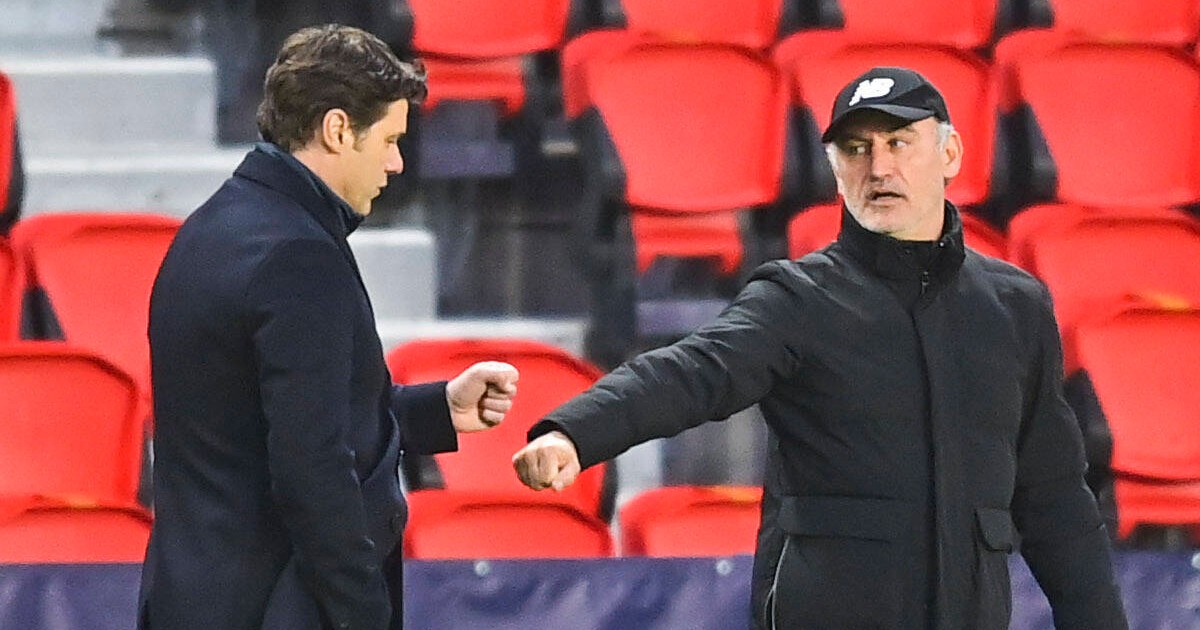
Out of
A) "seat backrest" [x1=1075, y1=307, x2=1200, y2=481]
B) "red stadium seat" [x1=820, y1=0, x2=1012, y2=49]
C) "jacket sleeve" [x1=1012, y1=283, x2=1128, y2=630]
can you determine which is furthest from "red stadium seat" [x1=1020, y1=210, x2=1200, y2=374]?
"jacket sleeve" [x1=1012, y1=283, x2=1128, y2=630]

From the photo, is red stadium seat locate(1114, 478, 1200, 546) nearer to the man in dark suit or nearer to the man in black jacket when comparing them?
the man in black jacket

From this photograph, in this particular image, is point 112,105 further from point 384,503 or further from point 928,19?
point 384,503

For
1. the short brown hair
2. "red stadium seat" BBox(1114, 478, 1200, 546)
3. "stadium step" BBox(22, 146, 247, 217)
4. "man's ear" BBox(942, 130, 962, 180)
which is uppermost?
the short brown hair

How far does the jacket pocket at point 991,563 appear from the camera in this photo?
2350mm

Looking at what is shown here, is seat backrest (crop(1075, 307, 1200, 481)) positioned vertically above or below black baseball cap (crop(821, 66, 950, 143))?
below

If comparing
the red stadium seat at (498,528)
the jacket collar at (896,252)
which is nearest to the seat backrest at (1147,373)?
the red stadium seat at (498,528)

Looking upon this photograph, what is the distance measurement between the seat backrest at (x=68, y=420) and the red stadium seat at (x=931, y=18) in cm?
227

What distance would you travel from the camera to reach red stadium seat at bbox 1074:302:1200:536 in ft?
13.1

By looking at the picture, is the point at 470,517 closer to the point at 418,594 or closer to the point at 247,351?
the point at 418,594

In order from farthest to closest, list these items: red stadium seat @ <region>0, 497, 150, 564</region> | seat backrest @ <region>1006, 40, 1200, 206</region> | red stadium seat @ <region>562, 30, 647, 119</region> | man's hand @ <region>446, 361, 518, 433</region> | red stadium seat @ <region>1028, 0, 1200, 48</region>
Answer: red stadium seat @ <region>1028, 0, 1200, 48</region>
seat backrest @ <region>1006, 40, 1200, 206</region>
red stadium seat @ <region>562, 30, 647, 119</region>
red stadium seat @ <region>0, 497, 150, 564</region>
man's hand @ <region>446, 361, 518, 433</region>

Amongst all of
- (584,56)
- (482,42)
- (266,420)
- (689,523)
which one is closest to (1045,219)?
(584,56)

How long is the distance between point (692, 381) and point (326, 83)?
0.52 meters

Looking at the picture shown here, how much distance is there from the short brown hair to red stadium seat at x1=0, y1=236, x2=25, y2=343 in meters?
1.79

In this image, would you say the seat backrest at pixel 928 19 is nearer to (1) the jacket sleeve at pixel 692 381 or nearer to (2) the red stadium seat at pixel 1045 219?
(2) the red stadium seat at pixel 1045 219
